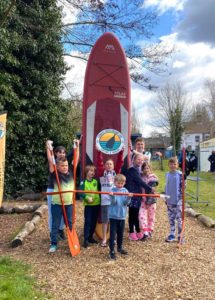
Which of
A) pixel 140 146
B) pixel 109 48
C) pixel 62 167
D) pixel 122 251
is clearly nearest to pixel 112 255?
pixel 122 251

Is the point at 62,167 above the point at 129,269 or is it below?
above

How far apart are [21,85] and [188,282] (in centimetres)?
870

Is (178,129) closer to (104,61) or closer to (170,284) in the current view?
(104,61)

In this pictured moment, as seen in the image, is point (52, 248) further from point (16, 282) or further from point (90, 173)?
point (16, 282)

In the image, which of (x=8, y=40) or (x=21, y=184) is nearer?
(x=8, y=40)

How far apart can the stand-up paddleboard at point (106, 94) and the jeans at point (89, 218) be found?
1.17 m

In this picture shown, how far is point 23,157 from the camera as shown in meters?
12.0

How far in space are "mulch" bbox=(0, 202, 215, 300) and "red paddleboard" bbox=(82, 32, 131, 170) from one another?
1811 mm

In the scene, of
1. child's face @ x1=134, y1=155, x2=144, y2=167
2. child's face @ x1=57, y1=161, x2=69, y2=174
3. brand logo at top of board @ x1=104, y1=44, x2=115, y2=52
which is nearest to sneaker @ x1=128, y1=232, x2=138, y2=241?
child's face @ x1=134, y1=155, x2=144, y2=167

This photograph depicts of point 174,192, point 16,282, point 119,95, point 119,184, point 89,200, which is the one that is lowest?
point 16,282

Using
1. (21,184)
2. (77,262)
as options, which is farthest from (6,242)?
(21,184)

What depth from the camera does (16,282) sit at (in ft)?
14.8

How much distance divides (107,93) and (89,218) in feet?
8.07

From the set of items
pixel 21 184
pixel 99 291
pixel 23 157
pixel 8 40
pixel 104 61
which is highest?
pixel 8 40
